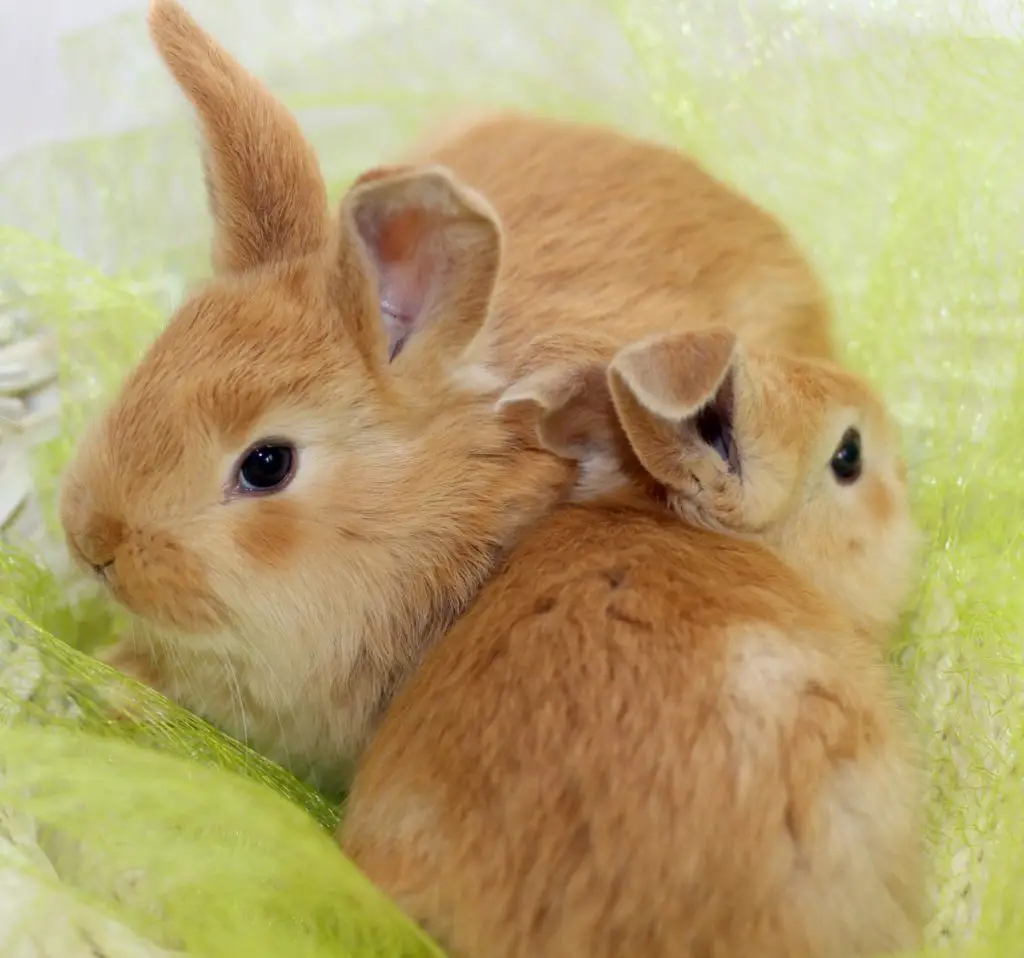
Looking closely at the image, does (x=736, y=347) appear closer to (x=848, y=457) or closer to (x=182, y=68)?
(x=848, y=457)

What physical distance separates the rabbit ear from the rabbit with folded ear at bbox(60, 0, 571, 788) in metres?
0.17

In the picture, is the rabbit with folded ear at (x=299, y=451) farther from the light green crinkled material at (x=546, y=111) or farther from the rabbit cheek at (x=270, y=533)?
the light green crinkled material at (x=546, y=111)

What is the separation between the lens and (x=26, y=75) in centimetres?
Result: 237

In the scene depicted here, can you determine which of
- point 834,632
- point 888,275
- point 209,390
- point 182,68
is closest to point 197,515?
point 209,390

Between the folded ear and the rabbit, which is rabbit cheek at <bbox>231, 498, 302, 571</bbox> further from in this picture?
the folded ear

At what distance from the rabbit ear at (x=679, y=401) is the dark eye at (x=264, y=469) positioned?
1.27 feet

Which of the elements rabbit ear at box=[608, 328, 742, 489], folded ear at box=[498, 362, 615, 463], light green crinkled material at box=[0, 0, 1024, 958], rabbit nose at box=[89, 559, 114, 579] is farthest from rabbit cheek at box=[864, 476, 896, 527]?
rabbit nose at box=[89, 559, 114, 579]

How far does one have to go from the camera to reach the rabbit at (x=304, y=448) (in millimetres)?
1338

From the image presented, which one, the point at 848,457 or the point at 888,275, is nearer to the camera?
the point at 848,457

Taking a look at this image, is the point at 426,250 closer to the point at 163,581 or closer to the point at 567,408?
the point at 567,408

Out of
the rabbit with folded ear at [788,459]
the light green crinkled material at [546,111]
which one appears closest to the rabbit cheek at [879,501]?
the rabbit with folded ear at [788,459]

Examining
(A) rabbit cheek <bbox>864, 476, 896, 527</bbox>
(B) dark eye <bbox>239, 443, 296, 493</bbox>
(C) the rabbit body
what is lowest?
(C) the rabbit body

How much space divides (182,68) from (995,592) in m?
1.22

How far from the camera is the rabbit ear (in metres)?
1.29
